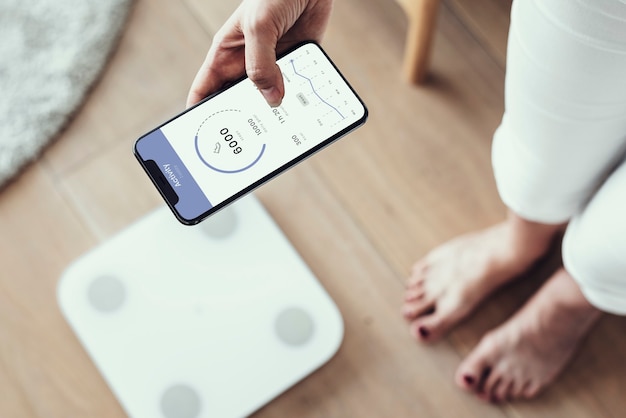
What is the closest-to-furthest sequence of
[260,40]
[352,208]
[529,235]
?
[260,40]
[529,235]
[352,208]

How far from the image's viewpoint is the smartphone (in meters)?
0.57

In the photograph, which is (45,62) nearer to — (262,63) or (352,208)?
(352,208)

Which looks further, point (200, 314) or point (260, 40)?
point (200, 314)

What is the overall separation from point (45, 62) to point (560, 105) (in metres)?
0.74

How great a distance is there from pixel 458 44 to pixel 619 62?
1.84 feet

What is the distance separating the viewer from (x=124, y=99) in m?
Result: 1.00

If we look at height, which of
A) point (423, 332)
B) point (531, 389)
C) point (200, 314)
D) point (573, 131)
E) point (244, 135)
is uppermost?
point (244, 135)

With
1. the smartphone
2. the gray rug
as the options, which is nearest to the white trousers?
the smartphone

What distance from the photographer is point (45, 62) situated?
101 centimetres

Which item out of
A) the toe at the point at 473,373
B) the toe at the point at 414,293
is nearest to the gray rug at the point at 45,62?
the toe at the point at 414,293

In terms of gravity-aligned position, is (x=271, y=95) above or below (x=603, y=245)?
above

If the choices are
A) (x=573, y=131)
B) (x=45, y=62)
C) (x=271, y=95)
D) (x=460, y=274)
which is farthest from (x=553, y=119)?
(x=45, y=62)

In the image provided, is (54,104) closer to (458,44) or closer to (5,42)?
(5,42)

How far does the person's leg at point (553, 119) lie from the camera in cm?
45
